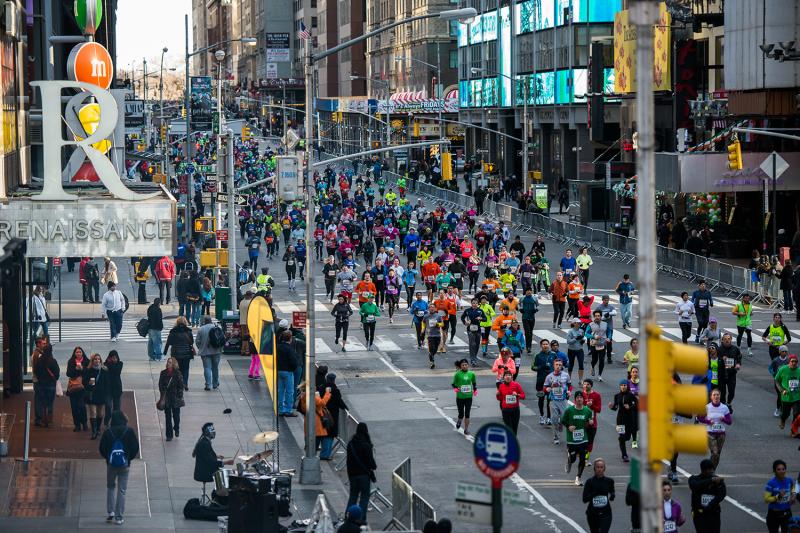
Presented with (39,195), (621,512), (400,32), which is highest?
(400,32)

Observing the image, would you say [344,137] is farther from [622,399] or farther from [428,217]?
[622,399]

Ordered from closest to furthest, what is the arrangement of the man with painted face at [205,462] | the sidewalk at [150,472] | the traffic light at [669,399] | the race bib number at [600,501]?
1. the traffic light at [669,399]
2. the race bib number at [600,501]
3. the sidewalk at [150,472]
4. the man with painted face at [205,462]

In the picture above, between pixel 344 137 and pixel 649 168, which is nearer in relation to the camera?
pixel 649 168

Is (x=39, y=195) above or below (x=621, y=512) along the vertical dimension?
above

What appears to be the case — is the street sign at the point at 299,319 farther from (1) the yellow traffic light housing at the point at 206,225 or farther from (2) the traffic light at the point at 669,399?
(2) the traffic light at the point at 669,399

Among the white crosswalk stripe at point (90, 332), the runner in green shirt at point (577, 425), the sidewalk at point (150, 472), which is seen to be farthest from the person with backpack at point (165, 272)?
the runner in green shirt at point (577, 425)

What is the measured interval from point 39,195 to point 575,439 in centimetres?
802

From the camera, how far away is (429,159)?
113 metres

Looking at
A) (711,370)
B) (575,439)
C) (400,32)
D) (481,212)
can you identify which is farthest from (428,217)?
(400,32)

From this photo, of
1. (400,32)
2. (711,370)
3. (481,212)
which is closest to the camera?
(711,370)

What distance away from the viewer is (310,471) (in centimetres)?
2156

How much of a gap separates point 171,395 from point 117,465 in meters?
5.38

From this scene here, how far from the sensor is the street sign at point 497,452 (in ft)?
37.4

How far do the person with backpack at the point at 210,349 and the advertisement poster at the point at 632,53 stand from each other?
3611cm
